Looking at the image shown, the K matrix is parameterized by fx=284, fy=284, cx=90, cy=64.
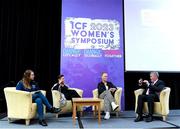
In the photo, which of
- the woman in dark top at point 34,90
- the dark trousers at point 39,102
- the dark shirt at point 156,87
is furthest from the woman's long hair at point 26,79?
the dark shirt at point 156,87

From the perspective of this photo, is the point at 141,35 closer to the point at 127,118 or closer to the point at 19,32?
the point at 127,118

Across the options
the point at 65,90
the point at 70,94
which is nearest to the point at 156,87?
the point at 70,94

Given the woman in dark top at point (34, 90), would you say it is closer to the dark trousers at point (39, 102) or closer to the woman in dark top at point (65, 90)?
the dark trousers at point (39, 102)

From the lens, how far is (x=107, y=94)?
220 inches

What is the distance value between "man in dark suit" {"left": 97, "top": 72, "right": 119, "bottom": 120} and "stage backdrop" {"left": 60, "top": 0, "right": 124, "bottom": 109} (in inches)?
15.2

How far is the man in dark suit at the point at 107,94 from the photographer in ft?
17.9

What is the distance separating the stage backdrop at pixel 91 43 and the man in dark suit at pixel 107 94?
39 cm

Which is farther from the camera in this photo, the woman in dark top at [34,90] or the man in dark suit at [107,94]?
the man in dark suit at [107,94]

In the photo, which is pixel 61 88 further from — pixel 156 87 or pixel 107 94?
pixel 156 87

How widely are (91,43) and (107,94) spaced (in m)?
1.41

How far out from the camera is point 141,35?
6.62 m

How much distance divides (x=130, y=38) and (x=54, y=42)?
5.77 ft

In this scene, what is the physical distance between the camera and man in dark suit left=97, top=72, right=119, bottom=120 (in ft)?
17.9

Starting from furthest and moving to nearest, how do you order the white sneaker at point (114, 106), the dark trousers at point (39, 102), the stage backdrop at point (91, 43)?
the stage backdrop at point (91, 43) → the white sneaker at point (114, 106) → the dark trousers at point (39, 102)
